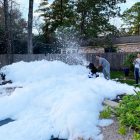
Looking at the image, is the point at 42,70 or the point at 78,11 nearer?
the point at 42,70

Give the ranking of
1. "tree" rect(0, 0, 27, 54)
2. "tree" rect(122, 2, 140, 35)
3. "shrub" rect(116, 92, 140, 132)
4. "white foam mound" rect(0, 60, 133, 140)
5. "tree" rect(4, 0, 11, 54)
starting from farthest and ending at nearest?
"tree" rect(122, 2, 140, 35) → "tree" rect(0, 0, 27, 54) → "tree" rect(4, 0, 11, 54) → "white foam mound" rect(0, 60, 133, 140) → "shrub" rect(116, 92, 140, 132)

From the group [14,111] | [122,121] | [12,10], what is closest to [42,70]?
[14,111]

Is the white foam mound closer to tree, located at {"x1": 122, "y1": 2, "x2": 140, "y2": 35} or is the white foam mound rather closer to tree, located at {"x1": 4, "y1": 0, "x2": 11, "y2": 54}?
tree, located at {"x1": 4, "y1": 0, "x2": 11, "y2": 54}

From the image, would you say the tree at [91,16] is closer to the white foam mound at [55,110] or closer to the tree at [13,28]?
the tree at [13,28]

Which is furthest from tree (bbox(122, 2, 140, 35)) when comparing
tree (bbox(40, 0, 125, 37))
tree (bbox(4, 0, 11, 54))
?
tree (bbox(4, 0, 11, 54))

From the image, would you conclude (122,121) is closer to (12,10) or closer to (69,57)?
(69,57)

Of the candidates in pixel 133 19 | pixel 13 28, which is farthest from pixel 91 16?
pixel 133 19

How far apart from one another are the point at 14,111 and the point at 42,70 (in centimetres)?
618

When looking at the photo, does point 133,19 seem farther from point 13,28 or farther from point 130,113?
point 130,113

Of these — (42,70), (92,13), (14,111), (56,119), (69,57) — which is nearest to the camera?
(56,119)

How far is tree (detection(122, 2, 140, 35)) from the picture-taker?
5788cm

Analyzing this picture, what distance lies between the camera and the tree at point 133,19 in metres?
57.9

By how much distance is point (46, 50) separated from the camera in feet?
123

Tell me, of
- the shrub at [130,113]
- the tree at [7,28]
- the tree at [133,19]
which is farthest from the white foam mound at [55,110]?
the tree at [133,19]
